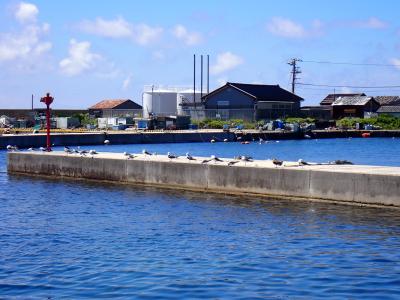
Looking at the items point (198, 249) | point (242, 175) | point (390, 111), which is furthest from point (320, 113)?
point (198, 249)

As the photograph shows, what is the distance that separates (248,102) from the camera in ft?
305

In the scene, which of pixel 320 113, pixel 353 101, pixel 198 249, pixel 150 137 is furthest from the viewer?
pixel 320 113

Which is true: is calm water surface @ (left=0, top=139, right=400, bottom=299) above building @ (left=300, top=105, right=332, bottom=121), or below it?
below

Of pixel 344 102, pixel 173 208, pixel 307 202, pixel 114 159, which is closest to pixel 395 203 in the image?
pixel 307 202

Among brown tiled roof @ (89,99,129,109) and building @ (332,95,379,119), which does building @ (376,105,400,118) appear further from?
brown tiled roof @ (89,99,129,109)

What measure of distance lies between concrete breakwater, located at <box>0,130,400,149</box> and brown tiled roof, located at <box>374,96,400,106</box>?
22.3m

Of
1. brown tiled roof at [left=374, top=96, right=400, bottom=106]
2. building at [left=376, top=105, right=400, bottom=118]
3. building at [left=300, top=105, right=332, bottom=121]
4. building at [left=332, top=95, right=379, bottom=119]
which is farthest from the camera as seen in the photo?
brown tiled roof at [left=374, top=96, right=400, bottom=106]

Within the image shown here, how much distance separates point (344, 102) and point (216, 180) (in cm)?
8185

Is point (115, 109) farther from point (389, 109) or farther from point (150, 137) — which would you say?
point (389, 109)

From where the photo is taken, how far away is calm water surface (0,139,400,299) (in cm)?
1371

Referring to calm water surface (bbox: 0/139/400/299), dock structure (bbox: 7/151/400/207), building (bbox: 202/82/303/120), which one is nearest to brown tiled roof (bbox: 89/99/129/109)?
building (bbox: 202/82/303/120)

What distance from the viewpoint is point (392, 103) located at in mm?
112562

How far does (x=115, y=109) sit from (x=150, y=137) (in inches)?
1541

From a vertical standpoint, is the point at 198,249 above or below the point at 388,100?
below
